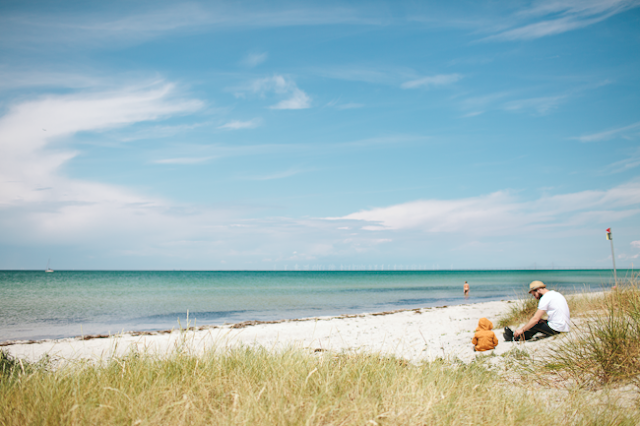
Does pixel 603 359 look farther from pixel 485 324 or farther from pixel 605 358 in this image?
pixel 485 324

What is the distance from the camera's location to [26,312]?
21391 mm

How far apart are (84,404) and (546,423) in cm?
414

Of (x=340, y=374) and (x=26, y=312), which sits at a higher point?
(x=340, y=374)

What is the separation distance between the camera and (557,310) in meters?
7.58

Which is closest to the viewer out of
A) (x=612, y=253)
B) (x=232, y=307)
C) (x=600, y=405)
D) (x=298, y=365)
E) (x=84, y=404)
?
(x=84, y=404)

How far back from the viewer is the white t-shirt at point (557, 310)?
7.56 metres

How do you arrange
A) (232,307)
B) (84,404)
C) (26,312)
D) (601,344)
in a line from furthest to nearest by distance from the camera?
(232,307), (26,312), (601,344), (84,404)

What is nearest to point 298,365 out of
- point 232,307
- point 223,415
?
point 223,415

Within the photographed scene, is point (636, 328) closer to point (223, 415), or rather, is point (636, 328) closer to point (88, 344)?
point (223, 415)

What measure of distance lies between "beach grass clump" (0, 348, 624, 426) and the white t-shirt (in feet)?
14.7

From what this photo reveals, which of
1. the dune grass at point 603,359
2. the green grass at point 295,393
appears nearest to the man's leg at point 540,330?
the dune grass at point 603,359

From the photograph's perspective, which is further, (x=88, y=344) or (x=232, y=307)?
(x=232, y=307)

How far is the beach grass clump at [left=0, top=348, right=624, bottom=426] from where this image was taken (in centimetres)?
295

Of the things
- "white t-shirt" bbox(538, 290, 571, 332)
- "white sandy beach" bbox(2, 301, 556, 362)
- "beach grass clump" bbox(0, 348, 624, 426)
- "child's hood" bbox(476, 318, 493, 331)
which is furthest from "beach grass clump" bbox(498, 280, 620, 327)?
"beach grass clump" bbox(0, 348, 624, 426)
